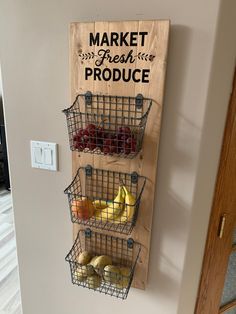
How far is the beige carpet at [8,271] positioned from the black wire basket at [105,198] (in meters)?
1.34

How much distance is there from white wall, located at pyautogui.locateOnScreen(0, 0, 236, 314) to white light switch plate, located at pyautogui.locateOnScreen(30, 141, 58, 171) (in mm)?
31

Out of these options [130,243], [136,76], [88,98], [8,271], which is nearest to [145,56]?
[136,76]

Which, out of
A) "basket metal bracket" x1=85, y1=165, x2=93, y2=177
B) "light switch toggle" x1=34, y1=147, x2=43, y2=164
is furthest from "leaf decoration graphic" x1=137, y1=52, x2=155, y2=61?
"light switch toggle" x1=34, y1=147, x2=43, y2=164

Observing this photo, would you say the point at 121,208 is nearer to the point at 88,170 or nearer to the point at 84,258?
the point at 88,170

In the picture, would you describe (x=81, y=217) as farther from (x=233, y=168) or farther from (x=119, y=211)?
(x=233, y=168)

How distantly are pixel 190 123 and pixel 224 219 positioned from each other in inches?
19.6

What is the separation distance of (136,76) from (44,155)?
1.77 feet

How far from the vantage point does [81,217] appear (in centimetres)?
90

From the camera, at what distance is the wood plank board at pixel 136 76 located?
2.58 ft

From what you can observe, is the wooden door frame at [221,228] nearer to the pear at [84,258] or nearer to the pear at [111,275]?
the pear at [111,275]

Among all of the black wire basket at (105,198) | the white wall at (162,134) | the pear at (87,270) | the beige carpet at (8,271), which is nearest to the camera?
the white wall at (162,134)

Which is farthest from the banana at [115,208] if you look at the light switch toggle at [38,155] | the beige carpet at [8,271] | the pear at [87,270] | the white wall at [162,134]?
the beige carpet at [8,271]

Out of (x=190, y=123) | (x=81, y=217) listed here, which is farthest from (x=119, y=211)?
(x=190, y=123)

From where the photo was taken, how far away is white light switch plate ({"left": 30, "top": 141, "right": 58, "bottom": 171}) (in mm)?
1046
